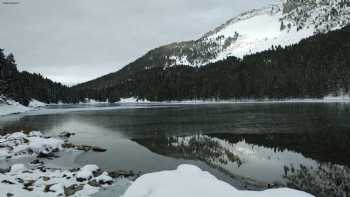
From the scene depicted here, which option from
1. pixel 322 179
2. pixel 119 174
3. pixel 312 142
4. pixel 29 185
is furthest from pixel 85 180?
pixel 312 142

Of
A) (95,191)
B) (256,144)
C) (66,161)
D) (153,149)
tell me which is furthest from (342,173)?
(66,161)

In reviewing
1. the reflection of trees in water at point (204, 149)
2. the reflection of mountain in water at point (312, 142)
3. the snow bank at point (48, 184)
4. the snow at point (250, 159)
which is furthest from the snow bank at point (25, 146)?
the reflection of mountain in water at point (312, 142)

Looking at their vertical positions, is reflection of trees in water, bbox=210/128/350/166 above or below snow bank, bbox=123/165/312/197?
below

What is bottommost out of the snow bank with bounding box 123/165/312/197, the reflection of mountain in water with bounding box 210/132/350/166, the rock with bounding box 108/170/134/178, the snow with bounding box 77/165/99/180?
the rock with bounding box 108/170/134/178

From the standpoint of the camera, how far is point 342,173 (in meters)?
23.7

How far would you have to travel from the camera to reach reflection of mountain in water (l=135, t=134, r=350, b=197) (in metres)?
21.8

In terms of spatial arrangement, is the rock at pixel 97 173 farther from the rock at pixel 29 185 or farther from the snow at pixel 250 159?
the snow at pixel 250 159

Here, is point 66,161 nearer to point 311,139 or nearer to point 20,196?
point 20,196

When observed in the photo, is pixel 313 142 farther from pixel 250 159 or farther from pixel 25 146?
pixel 25 146

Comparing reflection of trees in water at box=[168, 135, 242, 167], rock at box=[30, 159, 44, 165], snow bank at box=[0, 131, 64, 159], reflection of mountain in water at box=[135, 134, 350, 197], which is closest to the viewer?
reflection of mountain in water at box=[135, 134, 350, 197]

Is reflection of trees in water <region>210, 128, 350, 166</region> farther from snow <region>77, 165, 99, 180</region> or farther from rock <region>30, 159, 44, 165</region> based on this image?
rock <region>30, 159, 44, 165</region>

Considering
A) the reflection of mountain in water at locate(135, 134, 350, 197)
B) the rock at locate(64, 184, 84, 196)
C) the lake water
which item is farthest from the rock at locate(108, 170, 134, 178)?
the reflection of mountain in water at locate(135, 134, 350, 197)

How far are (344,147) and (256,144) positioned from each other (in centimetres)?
911

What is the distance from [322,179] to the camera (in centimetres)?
2241
